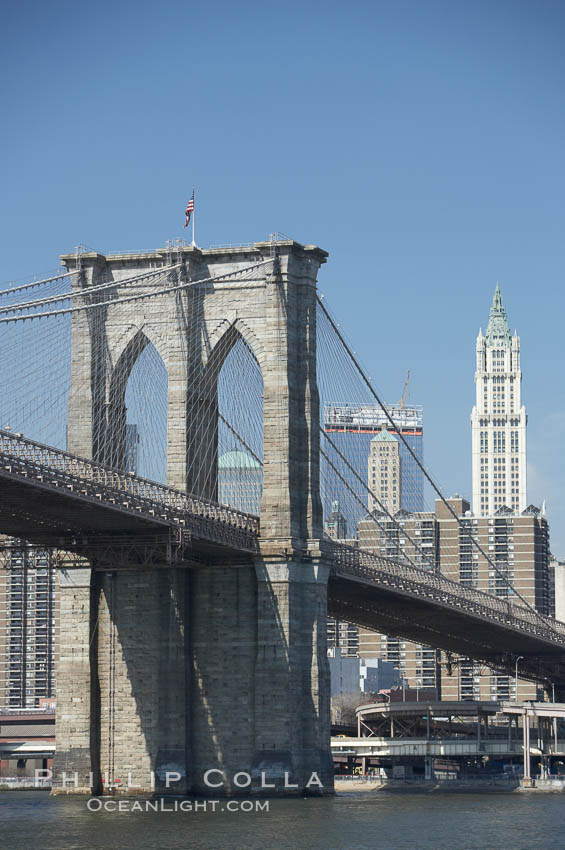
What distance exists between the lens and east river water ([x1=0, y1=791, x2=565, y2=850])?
64.8m

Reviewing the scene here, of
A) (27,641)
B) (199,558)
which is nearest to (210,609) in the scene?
(199,558)

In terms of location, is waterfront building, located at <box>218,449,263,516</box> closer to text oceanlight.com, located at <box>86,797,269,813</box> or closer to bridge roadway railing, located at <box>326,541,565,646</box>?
bridge roadway railing, located at <box>326,541,565,646</box>

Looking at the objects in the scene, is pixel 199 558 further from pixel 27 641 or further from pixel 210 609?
pixel 27 641

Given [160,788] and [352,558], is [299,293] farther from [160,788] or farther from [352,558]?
[160,788]

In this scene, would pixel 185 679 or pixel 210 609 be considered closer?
pixel 185 679

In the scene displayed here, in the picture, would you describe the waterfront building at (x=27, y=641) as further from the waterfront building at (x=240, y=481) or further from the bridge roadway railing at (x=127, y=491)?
the bridge roadway railing at (x=127, y=491)

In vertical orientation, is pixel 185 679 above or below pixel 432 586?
below

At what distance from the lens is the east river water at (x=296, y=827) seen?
6481 centimetres

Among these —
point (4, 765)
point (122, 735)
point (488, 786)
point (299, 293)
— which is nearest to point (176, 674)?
point (122, 735)

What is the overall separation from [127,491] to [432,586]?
117 ft

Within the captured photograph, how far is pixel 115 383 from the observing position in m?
89.8

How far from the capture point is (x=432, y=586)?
109 m

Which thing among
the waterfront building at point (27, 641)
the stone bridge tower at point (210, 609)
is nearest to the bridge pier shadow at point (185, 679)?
the stone bridge tower at point (210, 609)

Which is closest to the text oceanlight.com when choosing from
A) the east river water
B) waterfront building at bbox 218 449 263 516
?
the east river water
